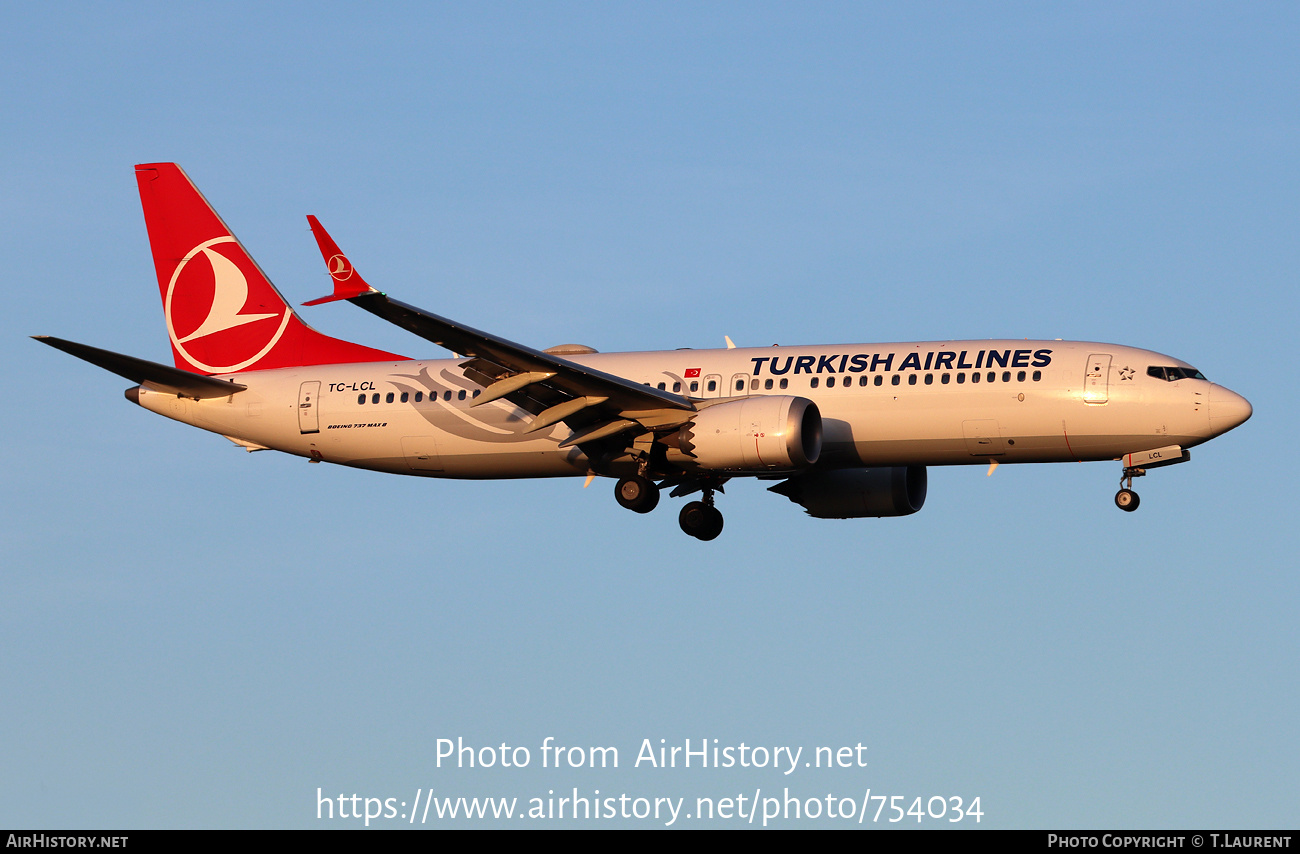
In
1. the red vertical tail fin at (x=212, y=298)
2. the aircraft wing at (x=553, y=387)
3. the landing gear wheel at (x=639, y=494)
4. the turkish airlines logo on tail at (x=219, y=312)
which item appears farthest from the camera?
the turkish airlines logo on tail at (x=219, y=312)

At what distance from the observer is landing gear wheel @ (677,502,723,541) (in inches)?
1882

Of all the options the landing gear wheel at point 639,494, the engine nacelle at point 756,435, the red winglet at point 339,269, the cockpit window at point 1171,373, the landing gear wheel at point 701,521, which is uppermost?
the red winglet at point 339,269

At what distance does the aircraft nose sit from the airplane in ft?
0.15

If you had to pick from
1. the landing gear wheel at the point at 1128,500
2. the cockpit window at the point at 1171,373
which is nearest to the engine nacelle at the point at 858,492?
the landing gear wheel at the point at 1128,500

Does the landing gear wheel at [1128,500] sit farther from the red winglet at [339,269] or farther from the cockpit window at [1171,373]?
the red winglet at [339,269]

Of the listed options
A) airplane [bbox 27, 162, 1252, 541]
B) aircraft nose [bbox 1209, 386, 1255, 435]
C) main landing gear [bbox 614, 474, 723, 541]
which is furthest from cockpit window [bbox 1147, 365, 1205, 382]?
main landing gear [bbox 614, 474, 723, 541]

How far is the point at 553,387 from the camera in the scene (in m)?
43.4

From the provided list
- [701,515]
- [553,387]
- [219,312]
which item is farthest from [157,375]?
[701,515]

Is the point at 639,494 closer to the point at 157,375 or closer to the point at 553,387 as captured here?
the point at 553,387

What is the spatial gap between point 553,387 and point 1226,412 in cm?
1598

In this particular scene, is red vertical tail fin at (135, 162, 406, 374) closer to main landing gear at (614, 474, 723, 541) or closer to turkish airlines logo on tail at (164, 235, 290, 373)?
turkish airlines logo on tail at (164, 235, 290, 373)

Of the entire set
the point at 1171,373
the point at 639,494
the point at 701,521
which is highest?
the point at 1171,373

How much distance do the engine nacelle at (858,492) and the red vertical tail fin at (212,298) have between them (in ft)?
40.5

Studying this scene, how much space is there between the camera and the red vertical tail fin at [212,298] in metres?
50.3
